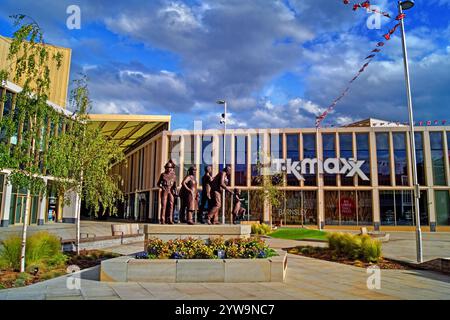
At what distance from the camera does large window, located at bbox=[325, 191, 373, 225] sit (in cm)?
4231

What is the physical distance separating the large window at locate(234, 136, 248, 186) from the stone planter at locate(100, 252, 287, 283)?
116 feet

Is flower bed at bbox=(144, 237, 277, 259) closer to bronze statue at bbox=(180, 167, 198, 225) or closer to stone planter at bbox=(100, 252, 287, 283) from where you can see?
stone planter at bbox=(100, 252, 287, 283)

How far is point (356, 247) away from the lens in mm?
14406

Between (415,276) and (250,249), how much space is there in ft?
17.8

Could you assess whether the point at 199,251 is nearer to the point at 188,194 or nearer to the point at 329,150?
the point at 188,194

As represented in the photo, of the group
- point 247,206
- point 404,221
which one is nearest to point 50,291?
point 247,206

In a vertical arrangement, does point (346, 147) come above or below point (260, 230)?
above

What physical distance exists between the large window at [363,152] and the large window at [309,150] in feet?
17.0

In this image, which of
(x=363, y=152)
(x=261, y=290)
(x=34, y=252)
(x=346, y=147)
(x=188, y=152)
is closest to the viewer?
(x=261, y=290)

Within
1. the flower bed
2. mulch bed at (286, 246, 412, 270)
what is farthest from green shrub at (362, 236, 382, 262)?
the flower bed

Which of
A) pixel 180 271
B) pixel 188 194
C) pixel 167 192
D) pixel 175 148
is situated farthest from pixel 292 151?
pixel 180 271

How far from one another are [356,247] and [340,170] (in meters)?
30.3

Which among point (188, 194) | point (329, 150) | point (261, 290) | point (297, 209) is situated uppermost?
point (329, 150)
